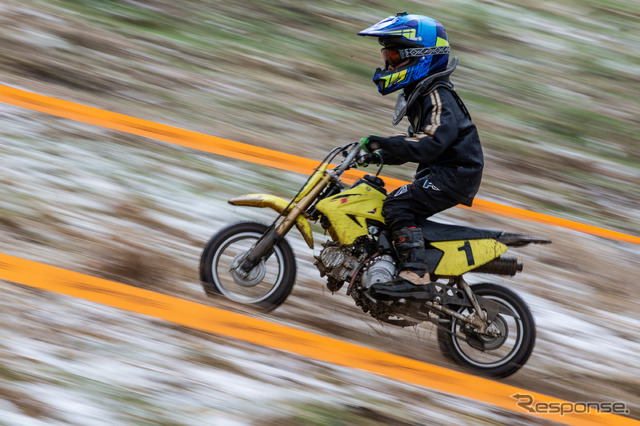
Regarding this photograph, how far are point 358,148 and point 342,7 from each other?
31.3 feet

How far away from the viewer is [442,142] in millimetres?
5152

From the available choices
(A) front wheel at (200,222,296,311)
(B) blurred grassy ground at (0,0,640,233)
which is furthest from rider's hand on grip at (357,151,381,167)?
(B) blurred grassy ground at (0,0,640,233)

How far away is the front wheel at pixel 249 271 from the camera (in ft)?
18.3

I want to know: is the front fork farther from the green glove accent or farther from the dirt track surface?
the dirt track surface

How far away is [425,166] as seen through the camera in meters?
5.71

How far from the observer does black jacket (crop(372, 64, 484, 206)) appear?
5.18m

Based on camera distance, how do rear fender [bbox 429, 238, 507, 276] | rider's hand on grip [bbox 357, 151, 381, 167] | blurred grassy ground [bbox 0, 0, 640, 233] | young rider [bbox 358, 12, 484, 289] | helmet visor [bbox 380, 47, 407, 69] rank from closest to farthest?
1. young rider [bbox 358, 12, 484, 289]
2. helmet visor [bbox 380, 47, 407, 69]
3. rear fender [bbox 429, 238, 507, 276]
4. rider's hand on grip [bbox 357, 151, 381, 167]
5. blurred grassy ground [bbox 0, 0, 640, 233]

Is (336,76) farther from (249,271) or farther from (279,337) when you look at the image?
(279,337)

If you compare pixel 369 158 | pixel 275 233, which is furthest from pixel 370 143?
pixel 275 233

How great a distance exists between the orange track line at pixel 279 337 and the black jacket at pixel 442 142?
4.33 feet

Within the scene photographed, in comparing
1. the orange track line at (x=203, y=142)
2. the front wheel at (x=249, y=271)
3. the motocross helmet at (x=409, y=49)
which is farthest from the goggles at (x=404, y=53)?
the orange track line at (x=203, y=142)

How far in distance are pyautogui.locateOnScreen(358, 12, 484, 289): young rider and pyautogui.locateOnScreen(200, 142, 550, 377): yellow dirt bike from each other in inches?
5.3

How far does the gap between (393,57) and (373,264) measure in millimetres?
1554

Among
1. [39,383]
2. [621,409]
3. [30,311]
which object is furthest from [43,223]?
[621,409]
